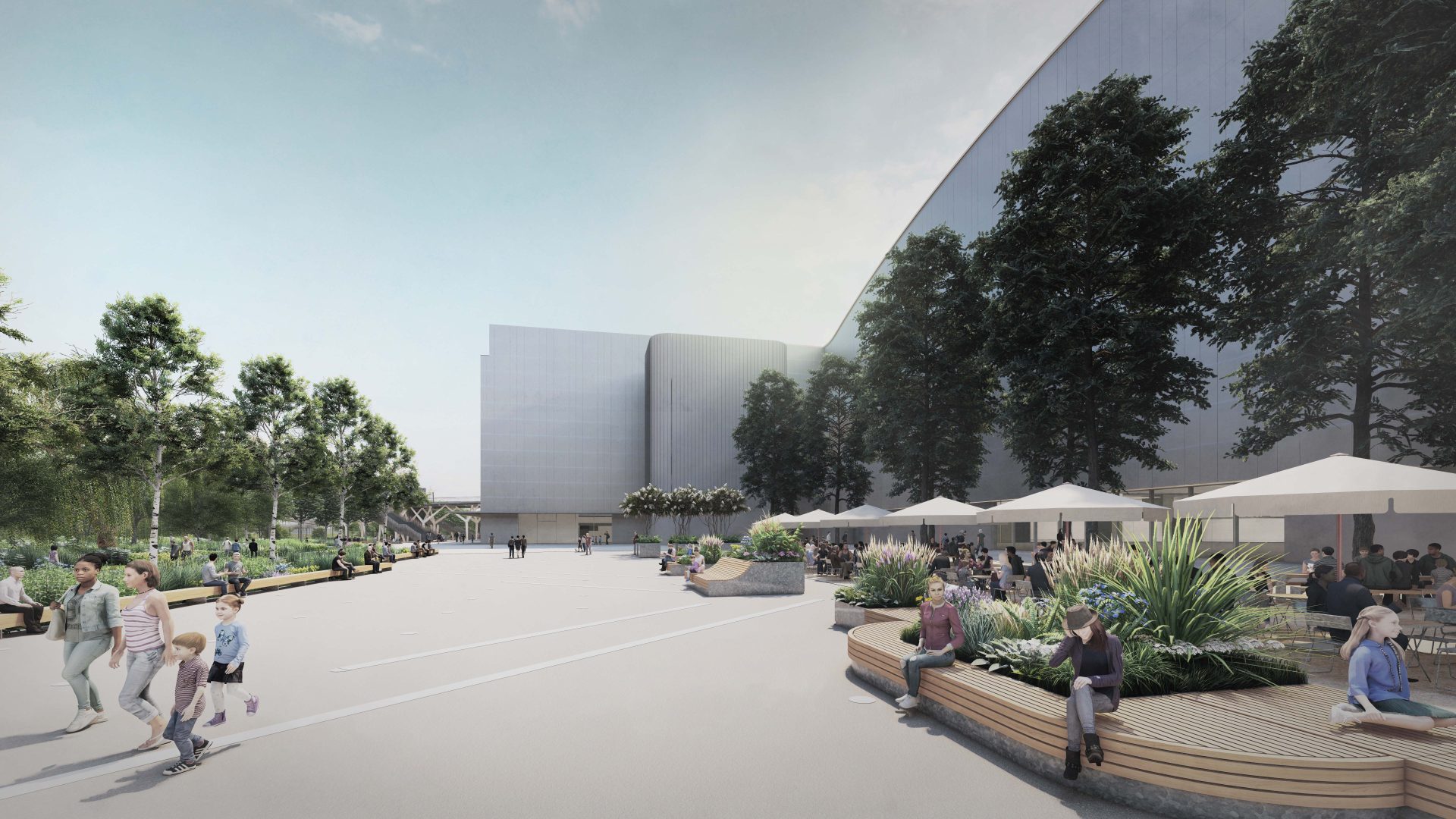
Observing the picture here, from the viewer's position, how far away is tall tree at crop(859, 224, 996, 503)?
27547 mm

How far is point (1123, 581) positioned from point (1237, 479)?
61.2 feet

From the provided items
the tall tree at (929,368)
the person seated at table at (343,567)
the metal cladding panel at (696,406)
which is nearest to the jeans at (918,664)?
the tall tree at (929,368)

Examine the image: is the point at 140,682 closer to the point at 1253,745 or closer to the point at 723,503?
the point at 1253,745

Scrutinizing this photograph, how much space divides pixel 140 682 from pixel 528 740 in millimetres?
3027

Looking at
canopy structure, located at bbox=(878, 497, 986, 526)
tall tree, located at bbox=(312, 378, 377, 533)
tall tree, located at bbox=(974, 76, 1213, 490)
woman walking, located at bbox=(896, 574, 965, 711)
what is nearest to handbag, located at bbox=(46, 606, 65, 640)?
woman walking, located at bbox=(896, 574, 965, 711)

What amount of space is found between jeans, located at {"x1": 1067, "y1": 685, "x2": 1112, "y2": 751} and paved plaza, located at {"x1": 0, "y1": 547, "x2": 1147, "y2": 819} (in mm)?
360

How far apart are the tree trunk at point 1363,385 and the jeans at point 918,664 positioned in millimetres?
13245

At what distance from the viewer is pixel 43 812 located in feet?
14.1

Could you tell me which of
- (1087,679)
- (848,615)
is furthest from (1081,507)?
(1087,679)

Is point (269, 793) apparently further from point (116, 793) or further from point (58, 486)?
point (58, 486)

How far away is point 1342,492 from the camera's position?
8492mm

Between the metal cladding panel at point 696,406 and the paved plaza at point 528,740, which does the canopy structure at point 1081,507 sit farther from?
the metal cladding panel at point 696,406

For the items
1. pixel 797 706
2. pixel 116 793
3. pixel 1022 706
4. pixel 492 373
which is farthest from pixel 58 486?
pixel 492 373

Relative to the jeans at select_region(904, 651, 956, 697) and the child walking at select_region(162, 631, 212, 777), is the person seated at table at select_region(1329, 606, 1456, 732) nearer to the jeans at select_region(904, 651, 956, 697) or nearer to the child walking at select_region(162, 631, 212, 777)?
the jeans at select_region(904, 651, 956, 697)
